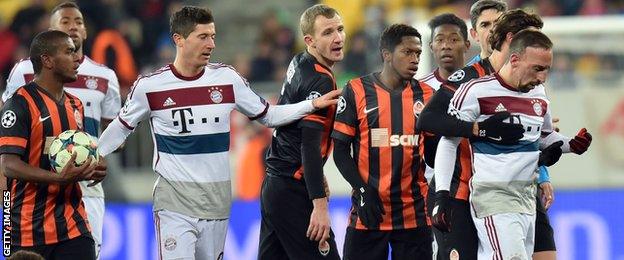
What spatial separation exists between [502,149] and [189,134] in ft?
6.47

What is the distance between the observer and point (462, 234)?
884 cm

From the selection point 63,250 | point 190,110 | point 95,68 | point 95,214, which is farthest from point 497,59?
point 95,68

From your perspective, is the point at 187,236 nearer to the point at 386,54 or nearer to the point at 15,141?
the point at 15,141

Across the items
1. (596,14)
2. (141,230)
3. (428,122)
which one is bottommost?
(141,230)

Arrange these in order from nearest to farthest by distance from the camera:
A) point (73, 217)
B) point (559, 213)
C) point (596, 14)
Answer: point (73, 217) < point (559, 213) < point (596, 14)

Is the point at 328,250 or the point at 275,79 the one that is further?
the point at 275,79

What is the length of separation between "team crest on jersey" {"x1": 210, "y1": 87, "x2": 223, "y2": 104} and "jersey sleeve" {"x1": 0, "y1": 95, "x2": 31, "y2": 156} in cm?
115

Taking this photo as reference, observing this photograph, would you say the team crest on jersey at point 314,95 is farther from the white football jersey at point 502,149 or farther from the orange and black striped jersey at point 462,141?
the white football jersey at point 502,149

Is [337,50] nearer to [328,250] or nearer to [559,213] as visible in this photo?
[328,250]

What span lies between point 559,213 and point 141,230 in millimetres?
4399

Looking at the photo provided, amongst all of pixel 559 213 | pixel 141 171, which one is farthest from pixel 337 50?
pixel 141 171

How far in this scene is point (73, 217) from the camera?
909cm

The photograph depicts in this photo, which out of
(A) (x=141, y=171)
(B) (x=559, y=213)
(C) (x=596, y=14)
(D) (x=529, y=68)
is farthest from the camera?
(C) (x=596, y=14)

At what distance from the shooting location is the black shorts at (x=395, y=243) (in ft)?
30.3
